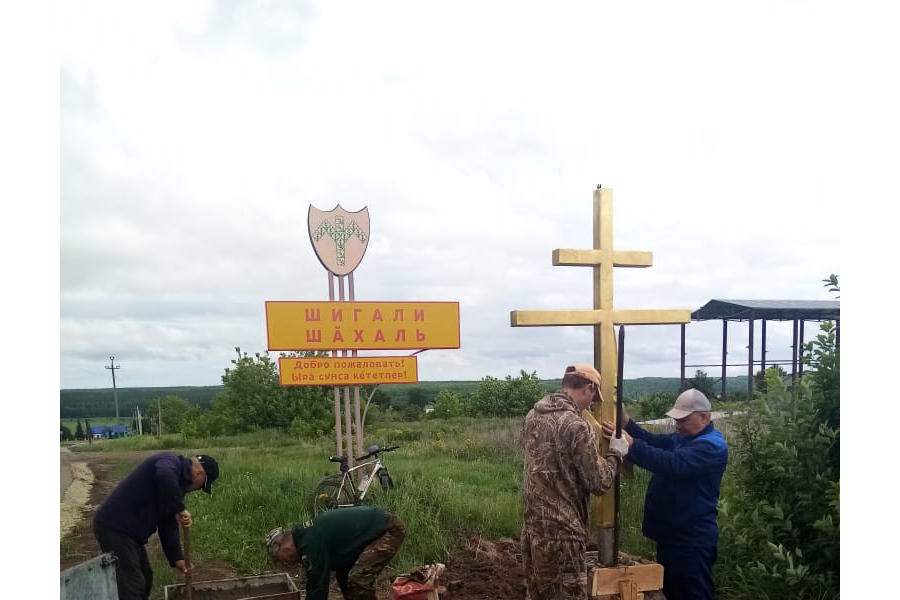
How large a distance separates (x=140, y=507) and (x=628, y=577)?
2.87 metres

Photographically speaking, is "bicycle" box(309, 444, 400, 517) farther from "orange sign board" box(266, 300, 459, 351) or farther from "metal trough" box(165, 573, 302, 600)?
"orange sign board" box(266, 300, 459, 351)

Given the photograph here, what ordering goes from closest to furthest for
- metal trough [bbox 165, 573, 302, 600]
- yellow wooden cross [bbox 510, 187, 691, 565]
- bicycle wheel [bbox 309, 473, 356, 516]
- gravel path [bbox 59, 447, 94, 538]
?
yellow wooden cross [bbox 510, 187, 691, 565], metal trough [bbox 165, 573, 302, 600], gravel path [bbox 59, 447, 94, 538], bicycle wheel [bbox 309, 473, 356, 516]

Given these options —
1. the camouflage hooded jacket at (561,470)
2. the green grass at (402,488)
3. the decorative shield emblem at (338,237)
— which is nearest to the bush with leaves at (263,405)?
the green grass at (402,488)

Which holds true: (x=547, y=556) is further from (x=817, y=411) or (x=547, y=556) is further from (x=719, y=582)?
(x=817, y=411)

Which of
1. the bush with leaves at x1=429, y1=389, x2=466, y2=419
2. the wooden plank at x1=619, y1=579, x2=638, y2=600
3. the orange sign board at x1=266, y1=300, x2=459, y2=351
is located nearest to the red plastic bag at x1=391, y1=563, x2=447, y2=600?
the wooden plank at x1=619, y1=579, x2=638, y2=600

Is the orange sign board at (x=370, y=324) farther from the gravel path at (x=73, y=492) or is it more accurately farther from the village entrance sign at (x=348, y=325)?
the gravel path at (x=73, y=492)

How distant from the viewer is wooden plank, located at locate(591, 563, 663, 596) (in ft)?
12.3

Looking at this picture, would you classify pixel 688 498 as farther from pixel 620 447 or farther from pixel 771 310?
pixel 771 310

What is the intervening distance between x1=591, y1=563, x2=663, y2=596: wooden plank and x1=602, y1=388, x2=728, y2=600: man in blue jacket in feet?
0.29

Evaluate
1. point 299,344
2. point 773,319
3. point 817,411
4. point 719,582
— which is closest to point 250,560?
point 299,344

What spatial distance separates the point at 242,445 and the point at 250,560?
966 mm

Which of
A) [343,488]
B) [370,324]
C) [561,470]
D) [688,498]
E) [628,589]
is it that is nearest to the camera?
[561,470]

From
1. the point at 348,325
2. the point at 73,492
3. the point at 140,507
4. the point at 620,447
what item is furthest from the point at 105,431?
the point at 620,447

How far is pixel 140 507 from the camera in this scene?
3.86 m
